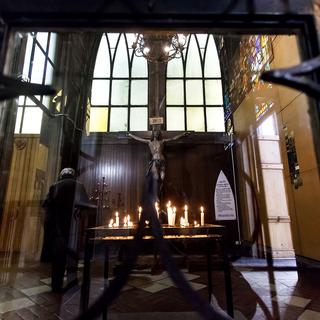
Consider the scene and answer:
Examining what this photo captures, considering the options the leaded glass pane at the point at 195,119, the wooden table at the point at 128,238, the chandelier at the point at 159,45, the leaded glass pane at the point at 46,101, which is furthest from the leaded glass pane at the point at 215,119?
the wooden table at the point at 128,238

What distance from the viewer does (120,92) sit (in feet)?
23.9

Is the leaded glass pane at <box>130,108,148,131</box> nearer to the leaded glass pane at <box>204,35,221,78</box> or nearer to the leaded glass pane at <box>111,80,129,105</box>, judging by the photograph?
the leaded glass pane at <box>111,80,129,105</box>

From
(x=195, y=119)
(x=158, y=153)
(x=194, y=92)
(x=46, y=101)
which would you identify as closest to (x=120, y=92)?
(x=194, y=92)

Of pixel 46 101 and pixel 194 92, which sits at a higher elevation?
pixel 194 92

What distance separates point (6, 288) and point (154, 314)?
6.88 feet

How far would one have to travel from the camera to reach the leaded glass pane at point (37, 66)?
4621 mm

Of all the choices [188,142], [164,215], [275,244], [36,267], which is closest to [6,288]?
[36,267]

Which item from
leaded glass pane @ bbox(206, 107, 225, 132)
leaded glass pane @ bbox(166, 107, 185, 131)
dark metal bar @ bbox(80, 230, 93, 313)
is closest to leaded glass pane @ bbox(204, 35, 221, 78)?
leaded glass pane @ bbox(206, 107, 225, 132)

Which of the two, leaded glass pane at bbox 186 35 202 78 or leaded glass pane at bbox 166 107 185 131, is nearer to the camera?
leaded glass pane at bbox 166 107 185 131

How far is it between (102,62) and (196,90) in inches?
118

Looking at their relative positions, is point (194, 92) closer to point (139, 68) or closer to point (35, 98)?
point (139, 68)

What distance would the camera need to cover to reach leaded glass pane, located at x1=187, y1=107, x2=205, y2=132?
705 cm

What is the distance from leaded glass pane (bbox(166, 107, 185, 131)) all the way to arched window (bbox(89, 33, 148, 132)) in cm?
67

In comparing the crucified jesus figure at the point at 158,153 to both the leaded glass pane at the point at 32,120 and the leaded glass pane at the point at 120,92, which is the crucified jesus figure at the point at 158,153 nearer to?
the leaded glass pane at the point at 120,92
